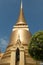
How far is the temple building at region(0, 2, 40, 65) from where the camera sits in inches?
1997

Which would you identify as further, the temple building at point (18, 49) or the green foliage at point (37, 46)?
the temple building at point (18, 49)

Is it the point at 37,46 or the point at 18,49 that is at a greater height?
the point at 18,49

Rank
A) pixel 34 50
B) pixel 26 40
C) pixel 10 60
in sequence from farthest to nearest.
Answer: pixel 26 40 < pixel 10 60 < pixel 34 50

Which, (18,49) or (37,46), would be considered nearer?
(37,46)

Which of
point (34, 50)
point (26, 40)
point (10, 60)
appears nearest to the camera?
point (34, 50)

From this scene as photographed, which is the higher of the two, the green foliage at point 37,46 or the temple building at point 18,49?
the temple building at point 18,49

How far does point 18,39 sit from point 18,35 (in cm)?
405

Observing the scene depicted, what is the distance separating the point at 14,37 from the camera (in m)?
57.7

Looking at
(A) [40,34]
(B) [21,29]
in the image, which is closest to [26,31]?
(B) [21,29]

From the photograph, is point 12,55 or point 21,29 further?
point 21,29

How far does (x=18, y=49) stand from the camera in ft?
170

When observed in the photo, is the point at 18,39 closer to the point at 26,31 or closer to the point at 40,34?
the point at 26,31

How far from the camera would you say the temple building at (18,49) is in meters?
50.7

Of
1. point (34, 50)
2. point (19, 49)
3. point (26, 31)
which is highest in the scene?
point (26, 31)
